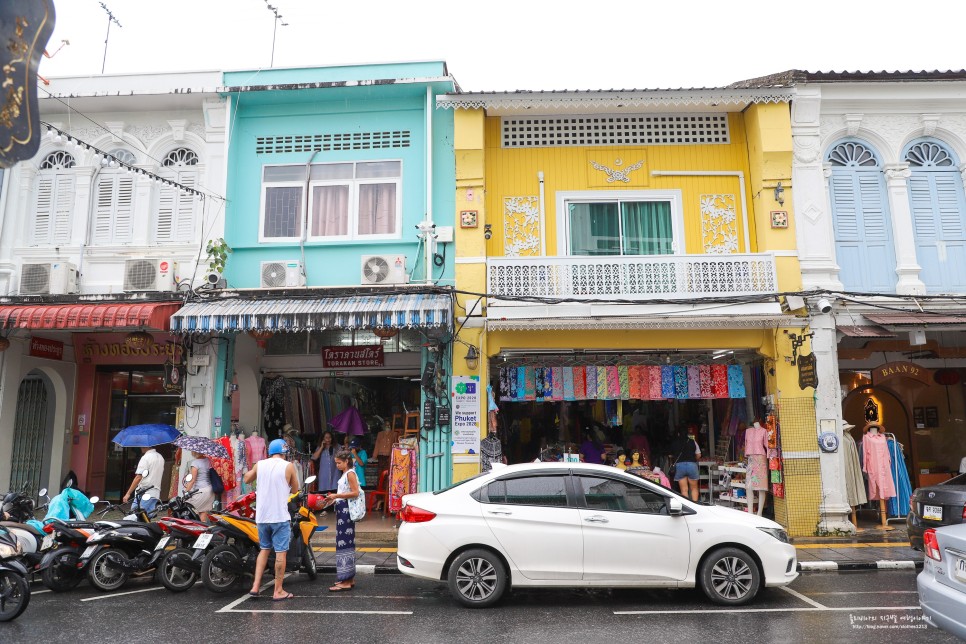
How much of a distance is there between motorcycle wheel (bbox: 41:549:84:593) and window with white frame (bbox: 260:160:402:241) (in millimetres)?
6555

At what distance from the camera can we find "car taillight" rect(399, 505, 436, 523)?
23.8ft

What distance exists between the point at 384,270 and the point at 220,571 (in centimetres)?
582

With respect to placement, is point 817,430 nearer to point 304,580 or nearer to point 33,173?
point 304,580

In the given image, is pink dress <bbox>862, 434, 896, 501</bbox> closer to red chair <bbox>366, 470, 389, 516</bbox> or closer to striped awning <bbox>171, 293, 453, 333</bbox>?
striped awning <bbox>171, 293, 453, 333</bbox>

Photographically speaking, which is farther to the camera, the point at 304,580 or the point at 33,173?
the point at 33,173

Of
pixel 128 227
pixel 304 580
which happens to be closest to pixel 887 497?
pixel 304 580

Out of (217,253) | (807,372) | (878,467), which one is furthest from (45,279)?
(878,467)

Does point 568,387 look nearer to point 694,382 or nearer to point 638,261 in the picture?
point 694,382

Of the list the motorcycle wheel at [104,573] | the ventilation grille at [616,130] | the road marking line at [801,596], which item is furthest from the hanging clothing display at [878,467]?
the motorcycle wheel at [104,573]

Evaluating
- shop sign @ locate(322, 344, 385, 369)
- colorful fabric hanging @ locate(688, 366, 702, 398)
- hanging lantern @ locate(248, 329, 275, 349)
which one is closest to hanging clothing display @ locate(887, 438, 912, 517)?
colorful fabric hanging @ locate(688, 366, 702, 398)

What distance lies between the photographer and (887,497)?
11781mm

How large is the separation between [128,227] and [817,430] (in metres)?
13.2

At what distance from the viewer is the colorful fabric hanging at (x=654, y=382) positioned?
12.1 metres

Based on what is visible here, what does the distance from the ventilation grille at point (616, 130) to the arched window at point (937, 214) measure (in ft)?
11.9
